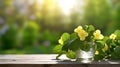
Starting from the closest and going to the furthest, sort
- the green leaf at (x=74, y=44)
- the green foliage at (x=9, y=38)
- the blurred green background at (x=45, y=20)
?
the green leaf at (x=74, y=44) < the blurred green background at (x=45, y=20) < the green foliage at (x=9, y=38)

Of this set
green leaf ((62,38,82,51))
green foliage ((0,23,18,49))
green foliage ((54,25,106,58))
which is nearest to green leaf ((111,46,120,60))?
green foliage ((54,25,106,58))

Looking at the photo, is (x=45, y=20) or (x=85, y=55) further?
(x=45, y=20)

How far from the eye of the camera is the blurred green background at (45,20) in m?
6.12

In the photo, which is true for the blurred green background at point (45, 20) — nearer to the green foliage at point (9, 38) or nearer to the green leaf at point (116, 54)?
the green foliage at point (9, 38)

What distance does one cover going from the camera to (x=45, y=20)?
22.7 ft

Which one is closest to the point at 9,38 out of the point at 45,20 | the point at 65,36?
the point at 45,20

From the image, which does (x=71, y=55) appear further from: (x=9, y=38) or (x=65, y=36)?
(x=9, y=38)

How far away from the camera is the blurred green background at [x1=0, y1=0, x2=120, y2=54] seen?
20.1ft

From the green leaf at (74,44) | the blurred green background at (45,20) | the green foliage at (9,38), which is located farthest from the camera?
the green foliage at (9,38)

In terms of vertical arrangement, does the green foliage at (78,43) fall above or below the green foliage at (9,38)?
below

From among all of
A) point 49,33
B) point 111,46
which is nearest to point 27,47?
point 49,33

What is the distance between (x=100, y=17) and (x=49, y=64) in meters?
4.86

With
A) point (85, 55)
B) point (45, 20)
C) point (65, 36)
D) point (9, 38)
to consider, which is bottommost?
point (85, 55)

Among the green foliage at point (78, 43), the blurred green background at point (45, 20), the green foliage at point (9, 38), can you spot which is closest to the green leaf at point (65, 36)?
the green foliage at point (78, 43)
